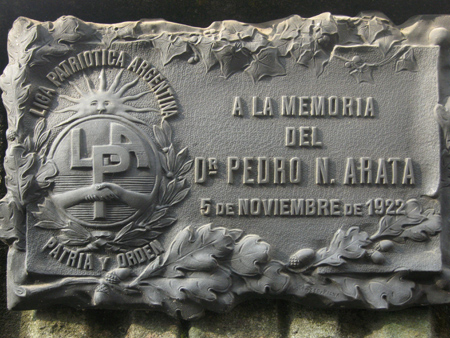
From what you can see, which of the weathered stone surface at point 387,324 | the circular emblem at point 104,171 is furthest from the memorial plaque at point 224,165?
the weathered stone surface at point 387,324

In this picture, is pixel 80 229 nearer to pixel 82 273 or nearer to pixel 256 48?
pixel 82 273

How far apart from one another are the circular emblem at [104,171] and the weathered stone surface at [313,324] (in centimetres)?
106

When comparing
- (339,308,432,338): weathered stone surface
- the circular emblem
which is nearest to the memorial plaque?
the circular emblem

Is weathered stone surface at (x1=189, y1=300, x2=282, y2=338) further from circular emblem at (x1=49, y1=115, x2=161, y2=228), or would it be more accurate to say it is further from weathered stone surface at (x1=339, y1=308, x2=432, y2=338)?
circular emblem at (x1=49, y1=115, x2=161, y2=228)

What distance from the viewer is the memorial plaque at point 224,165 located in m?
2.29

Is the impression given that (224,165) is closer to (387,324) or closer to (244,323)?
(244,323)

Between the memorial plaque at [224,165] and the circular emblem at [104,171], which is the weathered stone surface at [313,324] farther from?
the circular emblem at [104,171]

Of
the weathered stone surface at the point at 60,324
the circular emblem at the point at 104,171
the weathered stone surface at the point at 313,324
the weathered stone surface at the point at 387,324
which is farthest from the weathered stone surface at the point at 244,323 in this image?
the circular emblem at the point at 104,171

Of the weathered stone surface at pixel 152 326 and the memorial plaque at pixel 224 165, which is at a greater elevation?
the memorial plaque at pixel 224 165

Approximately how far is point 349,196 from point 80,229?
1.49 metres

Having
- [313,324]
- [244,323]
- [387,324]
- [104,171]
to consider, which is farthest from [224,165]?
[387,324]

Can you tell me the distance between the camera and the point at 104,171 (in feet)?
7.52

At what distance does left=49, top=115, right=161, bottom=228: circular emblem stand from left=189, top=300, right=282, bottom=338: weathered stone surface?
2.40 ft

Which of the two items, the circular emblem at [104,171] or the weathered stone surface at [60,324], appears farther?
the weathered stone surface at [60,324]
